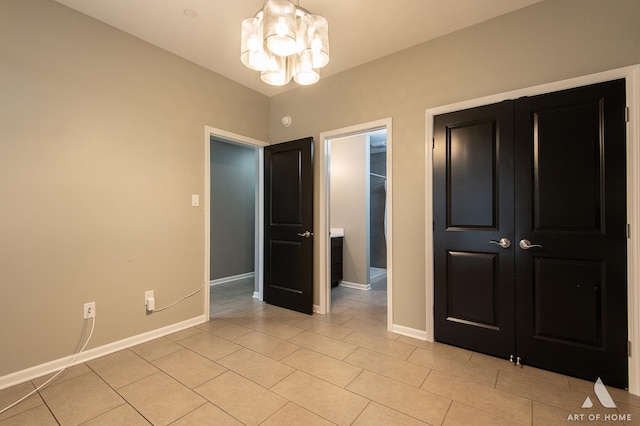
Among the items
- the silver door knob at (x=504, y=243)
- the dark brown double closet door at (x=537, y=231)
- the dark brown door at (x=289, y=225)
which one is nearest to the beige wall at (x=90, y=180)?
the dark brown door at (x=289, y=225)

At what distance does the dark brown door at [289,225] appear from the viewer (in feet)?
10.9

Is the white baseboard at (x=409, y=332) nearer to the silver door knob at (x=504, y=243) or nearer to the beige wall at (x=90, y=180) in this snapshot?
the silver door knob at (x=504, y=243)

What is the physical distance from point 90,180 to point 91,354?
144 centimetres

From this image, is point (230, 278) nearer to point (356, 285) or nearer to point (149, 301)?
point (356, 285)

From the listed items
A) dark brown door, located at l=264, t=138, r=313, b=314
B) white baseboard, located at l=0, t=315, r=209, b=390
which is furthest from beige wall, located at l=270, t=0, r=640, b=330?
white baseboard, located at l=0, t=315, r=209, b=390

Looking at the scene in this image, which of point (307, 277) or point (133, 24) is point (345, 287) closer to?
point (307, 277)

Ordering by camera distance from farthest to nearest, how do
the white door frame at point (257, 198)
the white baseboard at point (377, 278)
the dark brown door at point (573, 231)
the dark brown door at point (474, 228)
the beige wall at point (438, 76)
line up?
the white baseboard at point (377, 278) → the white door frame at point (257, 198) → the dark brown door at point (474, 228) → the beige wall at point (438, 76) → the dark brown door at point (573, 231)

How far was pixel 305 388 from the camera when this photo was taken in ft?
6.16

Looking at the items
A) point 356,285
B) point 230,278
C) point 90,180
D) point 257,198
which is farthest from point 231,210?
point 90,180

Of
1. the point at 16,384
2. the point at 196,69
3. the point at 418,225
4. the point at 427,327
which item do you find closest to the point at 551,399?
the point at 427,327

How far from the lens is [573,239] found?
200 centimetres

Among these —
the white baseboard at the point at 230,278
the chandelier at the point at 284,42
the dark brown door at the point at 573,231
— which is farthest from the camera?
the white baseboard at the point at 230,278

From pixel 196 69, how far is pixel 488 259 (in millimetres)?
3495

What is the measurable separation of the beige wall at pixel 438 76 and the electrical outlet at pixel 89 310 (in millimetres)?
2707
